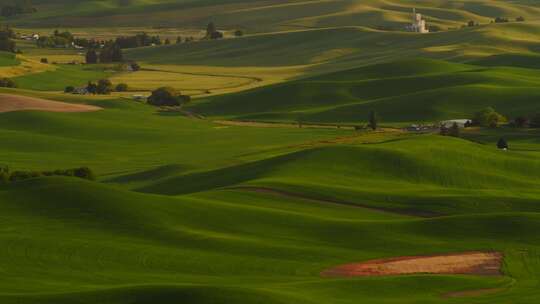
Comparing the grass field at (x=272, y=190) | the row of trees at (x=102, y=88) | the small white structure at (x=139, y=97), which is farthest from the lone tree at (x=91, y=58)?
the small white structure at (x=139, y=97)

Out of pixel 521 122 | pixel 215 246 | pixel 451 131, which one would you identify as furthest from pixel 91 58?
pixel 215 246

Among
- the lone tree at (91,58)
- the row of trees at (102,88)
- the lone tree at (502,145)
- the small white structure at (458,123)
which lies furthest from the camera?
the lone tree at (91,58)

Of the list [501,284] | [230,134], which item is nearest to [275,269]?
[501,284]

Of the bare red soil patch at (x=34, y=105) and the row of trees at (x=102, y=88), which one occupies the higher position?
the bare red soil patch at (x=34, y=105)

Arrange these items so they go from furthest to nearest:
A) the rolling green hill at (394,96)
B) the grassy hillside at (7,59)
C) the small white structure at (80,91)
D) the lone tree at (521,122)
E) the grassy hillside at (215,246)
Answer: the grassy hillside at (7,59) → the small white structure at (80,91) → the rolling green hill at (394,96) → the lone tree at (521,122) → the grassy hillside at (215,246)

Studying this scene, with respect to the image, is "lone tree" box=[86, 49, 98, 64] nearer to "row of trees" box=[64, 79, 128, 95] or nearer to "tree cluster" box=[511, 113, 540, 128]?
"row of trees" box=[64, 79, 128, 95]

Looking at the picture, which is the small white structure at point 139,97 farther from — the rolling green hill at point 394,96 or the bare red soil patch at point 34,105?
the bare red soil patch at point 34,105
